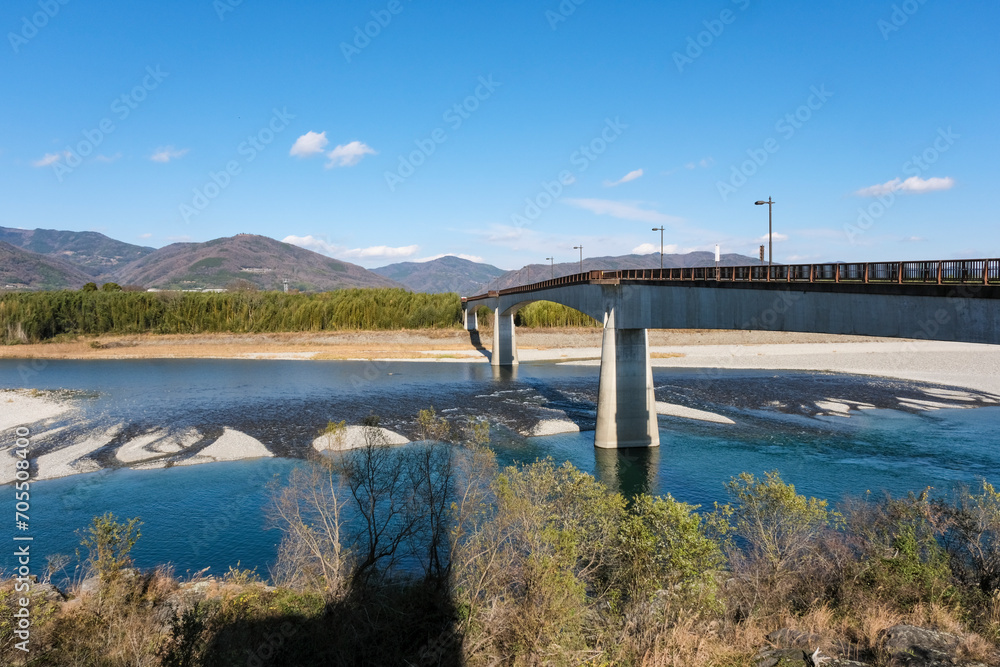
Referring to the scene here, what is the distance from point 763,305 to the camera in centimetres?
2856

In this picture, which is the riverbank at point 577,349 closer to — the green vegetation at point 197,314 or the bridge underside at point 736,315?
the green vegetation at point 197,314

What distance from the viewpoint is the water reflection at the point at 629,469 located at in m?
30.3

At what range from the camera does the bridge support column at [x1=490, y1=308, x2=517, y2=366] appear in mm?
82500

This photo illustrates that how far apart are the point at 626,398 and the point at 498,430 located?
974cm

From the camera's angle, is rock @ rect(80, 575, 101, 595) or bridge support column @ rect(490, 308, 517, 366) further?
bridge support column @ rect(490, 308, 517, 366)

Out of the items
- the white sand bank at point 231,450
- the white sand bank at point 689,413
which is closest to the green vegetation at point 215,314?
the white sand bank at point 689,413

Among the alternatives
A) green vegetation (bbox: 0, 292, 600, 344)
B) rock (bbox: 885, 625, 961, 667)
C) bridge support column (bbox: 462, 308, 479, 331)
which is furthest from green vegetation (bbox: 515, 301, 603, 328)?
rock (bbox: 885, 625, 961, 667)

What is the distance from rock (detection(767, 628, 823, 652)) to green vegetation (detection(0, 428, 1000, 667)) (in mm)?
442

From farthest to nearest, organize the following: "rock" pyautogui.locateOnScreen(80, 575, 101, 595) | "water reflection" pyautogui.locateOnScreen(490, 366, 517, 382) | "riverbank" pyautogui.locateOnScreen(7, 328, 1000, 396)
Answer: "riverbank" pyautogui.locateOnScreen(7, 328, 1000, 396), "water reflection" pyautogui.locateOnScreen(490, 366, 517, 382), "rock" pyautogui.locateOnScreen(80, 575, 101, 595)

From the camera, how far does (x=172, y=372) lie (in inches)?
3000

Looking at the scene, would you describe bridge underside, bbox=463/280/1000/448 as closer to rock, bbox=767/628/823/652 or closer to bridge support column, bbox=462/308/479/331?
rock, bbox=767/628/823/652

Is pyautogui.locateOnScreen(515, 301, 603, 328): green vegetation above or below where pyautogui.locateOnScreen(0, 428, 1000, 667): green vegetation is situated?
above

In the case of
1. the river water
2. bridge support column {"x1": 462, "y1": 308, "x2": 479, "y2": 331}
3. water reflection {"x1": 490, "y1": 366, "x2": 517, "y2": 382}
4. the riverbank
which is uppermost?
bridge support column {"x1": 462, "y1": 308, "x2": 479, "y2": 331}

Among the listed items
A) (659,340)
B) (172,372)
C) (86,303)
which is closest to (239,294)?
(86,303)
